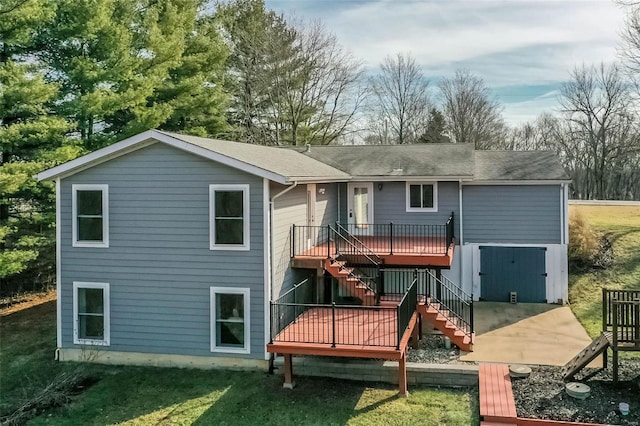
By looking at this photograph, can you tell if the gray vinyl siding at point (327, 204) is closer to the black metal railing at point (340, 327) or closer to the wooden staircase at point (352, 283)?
the wooden staircase at point (352, 283)

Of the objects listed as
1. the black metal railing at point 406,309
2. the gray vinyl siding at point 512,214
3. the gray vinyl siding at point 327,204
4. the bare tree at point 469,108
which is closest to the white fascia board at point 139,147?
the black metal railing at point 406,309

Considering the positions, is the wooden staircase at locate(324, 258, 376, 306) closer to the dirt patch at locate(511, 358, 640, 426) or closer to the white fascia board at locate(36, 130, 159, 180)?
the dirt patch at locate(511, 358, 640, 426)

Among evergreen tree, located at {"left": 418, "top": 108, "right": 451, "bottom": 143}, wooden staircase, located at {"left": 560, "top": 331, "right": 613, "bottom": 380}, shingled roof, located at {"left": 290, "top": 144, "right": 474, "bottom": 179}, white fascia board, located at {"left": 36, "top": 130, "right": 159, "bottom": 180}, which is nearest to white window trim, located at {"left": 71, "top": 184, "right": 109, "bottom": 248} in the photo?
white fascia board, located at {"left": 36, "top": 130, "right": 159, "bottom": 180}

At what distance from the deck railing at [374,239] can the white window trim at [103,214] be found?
14.7ft

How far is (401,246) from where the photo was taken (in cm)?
1455

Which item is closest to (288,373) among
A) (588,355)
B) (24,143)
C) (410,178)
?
(588,355)

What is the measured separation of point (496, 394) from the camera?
9.16m

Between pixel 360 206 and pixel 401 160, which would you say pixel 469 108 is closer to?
pixel 401 160

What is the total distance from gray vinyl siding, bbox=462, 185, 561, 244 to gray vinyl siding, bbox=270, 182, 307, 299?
6688 millimetres

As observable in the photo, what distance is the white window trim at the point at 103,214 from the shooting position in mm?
11781

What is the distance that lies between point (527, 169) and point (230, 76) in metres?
19.4

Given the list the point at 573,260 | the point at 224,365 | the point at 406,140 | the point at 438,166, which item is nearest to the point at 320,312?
the point at 224,365

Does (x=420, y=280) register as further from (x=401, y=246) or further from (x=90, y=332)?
(x=90, y=332)

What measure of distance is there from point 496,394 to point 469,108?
38719 millimetres
